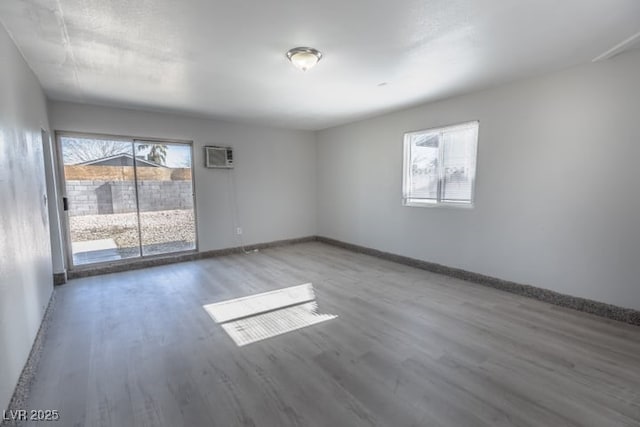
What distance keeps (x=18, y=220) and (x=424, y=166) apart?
4546 millimetres

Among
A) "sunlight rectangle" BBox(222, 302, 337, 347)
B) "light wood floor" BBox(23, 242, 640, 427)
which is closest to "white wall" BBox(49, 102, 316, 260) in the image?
"light wood floor" BBox(23, 242, 640, 427)

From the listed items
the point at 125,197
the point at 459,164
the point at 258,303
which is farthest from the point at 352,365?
the point at 125,197

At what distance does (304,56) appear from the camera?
2535mm

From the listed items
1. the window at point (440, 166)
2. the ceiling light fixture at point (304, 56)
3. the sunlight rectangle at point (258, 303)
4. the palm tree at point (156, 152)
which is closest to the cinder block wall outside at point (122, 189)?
the palm tree at point (156, 152)

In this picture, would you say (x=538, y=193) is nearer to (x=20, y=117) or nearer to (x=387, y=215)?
(x=387, y=215)

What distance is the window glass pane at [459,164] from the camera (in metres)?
3.84

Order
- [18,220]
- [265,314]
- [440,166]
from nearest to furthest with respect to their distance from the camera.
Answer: [18,220], [265,314], [440,166]

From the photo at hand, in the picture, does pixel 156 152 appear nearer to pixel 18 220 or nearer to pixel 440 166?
pixel 18 220

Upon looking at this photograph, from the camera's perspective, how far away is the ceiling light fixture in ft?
8.16

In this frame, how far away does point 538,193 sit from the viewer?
10.6 ft

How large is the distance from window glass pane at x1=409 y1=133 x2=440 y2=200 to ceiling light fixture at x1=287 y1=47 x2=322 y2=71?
2.40 meters

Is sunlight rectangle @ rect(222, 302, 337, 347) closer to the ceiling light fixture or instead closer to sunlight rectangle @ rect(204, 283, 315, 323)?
sunlight rectangle @ rect(204, 283, 315, 323)

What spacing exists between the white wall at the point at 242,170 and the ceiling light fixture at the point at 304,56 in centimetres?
309

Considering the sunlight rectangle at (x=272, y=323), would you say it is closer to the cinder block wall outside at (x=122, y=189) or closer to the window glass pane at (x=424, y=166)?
the window glass pane at (x=424, y=166)
